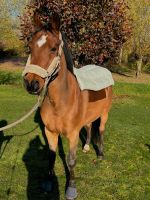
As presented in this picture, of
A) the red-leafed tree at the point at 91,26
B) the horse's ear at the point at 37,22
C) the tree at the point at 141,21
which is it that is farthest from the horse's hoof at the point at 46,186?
the tree at the point at 141,21

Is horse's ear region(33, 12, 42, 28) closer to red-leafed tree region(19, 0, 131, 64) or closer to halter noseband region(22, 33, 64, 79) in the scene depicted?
halter noseband region(22, 33, 64, 79)

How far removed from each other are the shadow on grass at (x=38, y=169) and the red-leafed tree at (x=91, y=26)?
11042 mm

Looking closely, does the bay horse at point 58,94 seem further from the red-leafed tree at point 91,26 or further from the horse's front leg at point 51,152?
the red-leafed tree at point 91,26

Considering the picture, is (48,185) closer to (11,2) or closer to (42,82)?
(42,82)

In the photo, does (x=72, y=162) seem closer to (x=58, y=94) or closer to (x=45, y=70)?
(x=58, y=94)

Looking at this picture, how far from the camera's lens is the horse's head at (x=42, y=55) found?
5.23m

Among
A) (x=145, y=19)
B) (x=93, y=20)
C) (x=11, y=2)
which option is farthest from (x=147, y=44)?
(x=11, y=2)

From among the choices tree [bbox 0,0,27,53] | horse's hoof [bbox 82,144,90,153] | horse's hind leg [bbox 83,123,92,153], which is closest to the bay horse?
horse's hind leg [bbox 83,123,92,153]

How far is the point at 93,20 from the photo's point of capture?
20.9m

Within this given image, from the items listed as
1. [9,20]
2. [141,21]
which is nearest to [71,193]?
[141,21]

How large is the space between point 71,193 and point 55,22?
10.7ft

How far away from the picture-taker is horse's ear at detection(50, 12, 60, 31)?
17.9 feet

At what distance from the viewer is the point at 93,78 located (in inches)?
319

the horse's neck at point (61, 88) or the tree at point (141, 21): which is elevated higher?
the horse's neck at point (61, 88)
